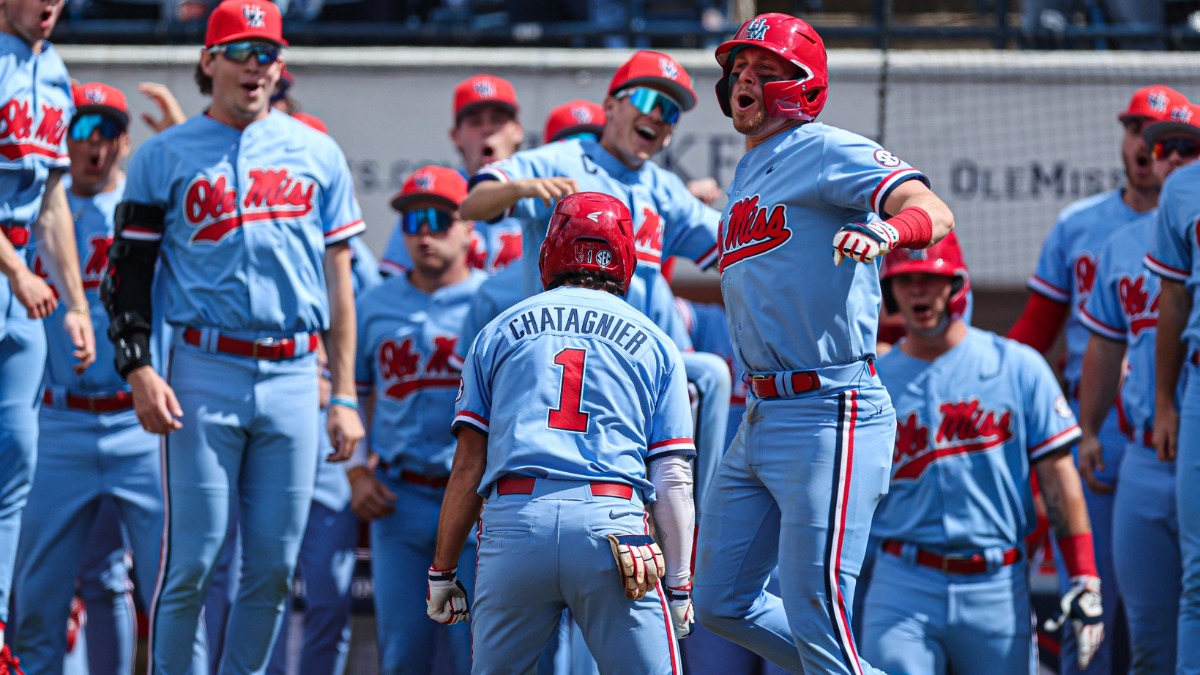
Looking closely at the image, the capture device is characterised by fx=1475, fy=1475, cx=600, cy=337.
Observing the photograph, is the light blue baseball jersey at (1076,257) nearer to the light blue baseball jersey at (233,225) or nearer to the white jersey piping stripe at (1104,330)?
the white jersey piping stripe at (1104,330)

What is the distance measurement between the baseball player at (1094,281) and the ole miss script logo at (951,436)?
0.70 m

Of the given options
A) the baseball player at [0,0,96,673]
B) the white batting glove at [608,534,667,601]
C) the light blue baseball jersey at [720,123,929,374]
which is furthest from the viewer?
the baseball player at [0,0,96,673]

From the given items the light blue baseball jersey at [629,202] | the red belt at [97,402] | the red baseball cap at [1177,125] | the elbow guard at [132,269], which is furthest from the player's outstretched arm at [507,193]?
the red baseball cap at [1177,125]

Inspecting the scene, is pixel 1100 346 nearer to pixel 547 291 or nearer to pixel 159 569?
pixel 547 291

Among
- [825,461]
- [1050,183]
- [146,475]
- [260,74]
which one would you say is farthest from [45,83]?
[1050,183]

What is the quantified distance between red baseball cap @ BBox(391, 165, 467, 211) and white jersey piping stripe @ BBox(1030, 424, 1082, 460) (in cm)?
225

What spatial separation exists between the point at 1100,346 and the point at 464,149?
8.90 ft

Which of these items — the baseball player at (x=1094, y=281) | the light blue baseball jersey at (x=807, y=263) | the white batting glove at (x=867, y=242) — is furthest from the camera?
the baseball player at (x=1094, y=281)

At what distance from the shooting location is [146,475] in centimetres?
505

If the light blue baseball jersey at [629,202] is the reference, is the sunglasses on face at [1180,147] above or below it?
above

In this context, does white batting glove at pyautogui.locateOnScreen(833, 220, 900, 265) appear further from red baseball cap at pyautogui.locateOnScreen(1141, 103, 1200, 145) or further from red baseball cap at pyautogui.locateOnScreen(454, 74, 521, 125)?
red baseball cap at pyautogui.locateOnScreen(454, 74, 521, 125)

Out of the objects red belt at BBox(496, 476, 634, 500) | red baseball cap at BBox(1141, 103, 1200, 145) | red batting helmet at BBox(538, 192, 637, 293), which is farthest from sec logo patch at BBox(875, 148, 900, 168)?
red baseball cap at BBox(1141, 103, 1200, 145)

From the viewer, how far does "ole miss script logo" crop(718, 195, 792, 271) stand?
3734 mm

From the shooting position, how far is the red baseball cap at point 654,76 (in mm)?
4832
